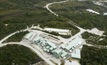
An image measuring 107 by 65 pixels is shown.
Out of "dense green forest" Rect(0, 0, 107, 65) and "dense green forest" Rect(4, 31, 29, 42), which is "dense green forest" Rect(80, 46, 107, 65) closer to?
"dense green forest" Rect(0, 0, 107, 65)

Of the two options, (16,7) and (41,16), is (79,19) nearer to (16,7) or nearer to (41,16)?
(41,16)

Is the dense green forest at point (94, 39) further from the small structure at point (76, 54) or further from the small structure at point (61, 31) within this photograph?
the small structure at point (76, 54)

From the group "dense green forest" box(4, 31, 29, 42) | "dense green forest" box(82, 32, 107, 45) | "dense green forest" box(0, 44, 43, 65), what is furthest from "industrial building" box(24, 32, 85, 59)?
"dense green forest" box(0, 44, 43, 65)

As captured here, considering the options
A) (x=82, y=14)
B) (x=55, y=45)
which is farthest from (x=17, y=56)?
(x=82, y=14)

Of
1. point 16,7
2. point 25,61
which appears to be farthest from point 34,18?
point 25,61

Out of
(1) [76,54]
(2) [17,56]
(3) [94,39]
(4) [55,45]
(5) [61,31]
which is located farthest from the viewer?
(5) [61,31]

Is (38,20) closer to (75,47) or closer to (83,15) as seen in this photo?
(75,47)
